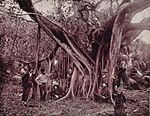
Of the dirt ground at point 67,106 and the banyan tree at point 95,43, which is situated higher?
the banyan tree at point 95,43

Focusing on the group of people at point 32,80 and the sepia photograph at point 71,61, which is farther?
the group of people at point 32,80

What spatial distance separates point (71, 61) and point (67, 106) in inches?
25.2

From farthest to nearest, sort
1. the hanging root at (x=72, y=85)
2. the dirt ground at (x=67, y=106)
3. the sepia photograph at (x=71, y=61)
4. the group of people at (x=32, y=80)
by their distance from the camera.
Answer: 1. the hanging root at (x=72, y=85)
2. the group of people at (x=32, y=80)
3. the sepia photograph at (x=71, y=61)
4. the dirt ground at (x=67, y=106)

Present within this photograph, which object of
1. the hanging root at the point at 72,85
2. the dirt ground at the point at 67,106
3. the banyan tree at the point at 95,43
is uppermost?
the banyan tree at the point at 95,43

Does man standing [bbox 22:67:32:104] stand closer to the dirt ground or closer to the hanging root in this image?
the dirt ground

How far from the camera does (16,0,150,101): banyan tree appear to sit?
3.62m

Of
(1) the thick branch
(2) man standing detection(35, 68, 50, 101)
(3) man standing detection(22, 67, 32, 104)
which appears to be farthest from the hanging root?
(1) the thick branch

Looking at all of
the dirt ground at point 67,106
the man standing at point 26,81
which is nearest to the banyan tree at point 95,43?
the dirt ground at point 67,106

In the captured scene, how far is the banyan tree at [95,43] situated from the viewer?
3.62 metres

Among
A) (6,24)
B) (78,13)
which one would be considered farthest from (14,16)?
(78,13)

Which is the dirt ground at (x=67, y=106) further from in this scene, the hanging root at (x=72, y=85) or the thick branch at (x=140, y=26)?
the thick branch at (x=140, y=26)

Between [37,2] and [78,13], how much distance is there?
71cm

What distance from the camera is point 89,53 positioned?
387 cm

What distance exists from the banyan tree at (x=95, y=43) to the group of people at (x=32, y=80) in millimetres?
260
